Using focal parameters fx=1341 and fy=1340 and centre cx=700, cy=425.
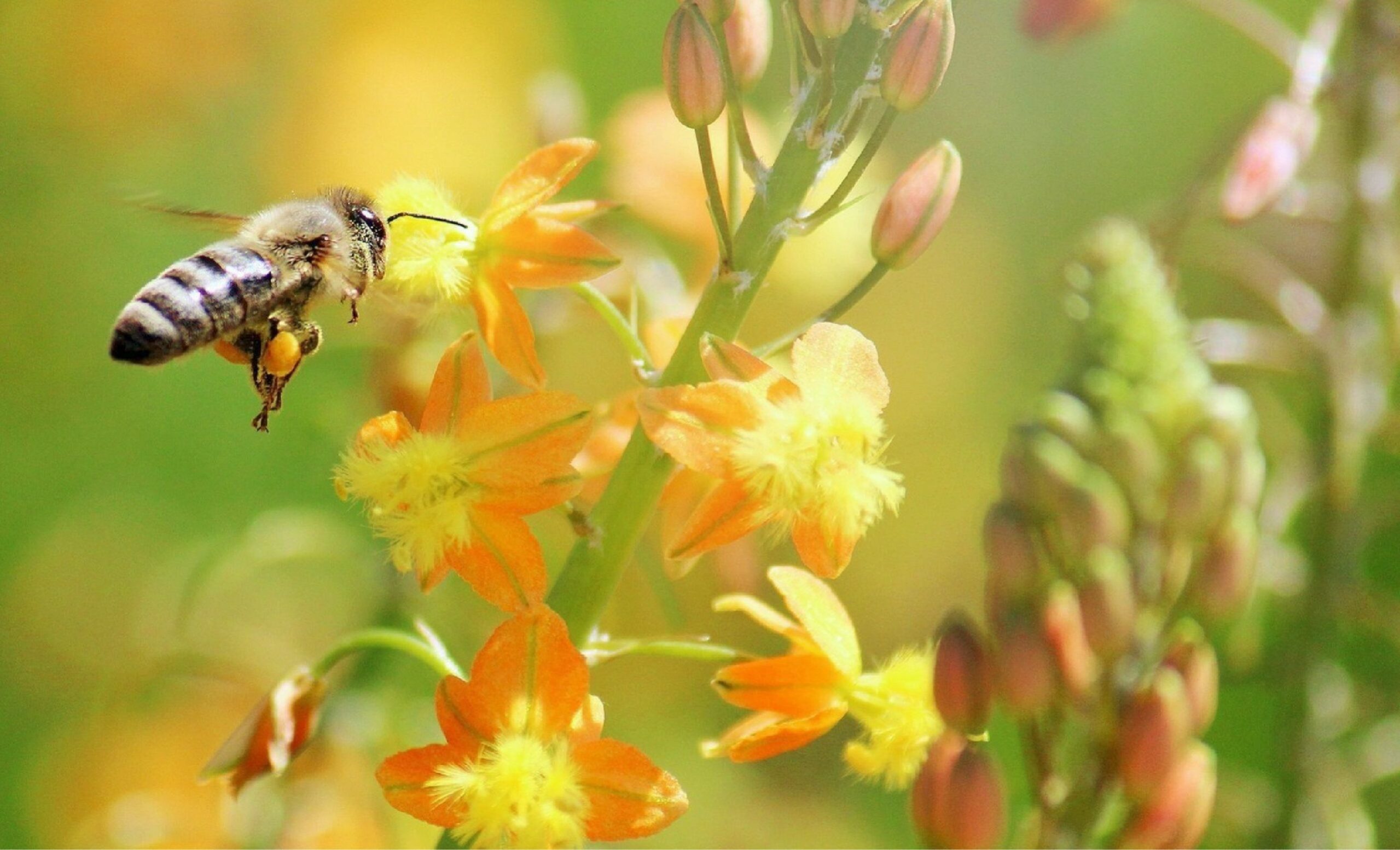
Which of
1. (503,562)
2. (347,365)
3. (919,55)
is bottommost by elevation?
(347,365)

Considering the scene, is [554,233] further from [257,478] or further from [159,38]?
[159,38]

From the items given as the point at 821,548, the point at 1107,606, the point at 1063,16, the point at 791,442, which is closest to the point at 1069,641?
the point at 1107,606

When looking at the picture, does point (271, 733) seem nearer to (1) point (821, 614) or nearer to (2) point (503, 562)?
(2) point (503, 562)

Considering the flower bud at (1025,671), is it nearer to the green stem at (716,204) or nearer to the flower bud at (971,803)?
the flower bud at (971,803)

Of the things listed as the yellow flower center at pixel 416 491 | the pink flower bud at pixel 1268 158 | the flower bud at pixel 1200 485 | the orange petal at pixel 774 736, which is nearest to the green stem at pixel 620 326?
the yellow flower center at pixel 416 491

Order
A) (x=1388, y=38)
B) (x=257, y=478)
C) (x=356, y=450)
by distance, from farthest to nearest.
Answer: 1. (x=257, y=478)
2. (x=1388, y=38)
3. (x=356, y=450)

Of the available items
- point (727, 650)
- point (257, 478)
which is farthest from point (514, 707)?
point (257, 478)

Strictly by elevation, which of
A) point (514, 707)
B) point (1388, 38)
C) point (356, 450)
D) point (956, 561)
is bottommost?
point (956, 561)
